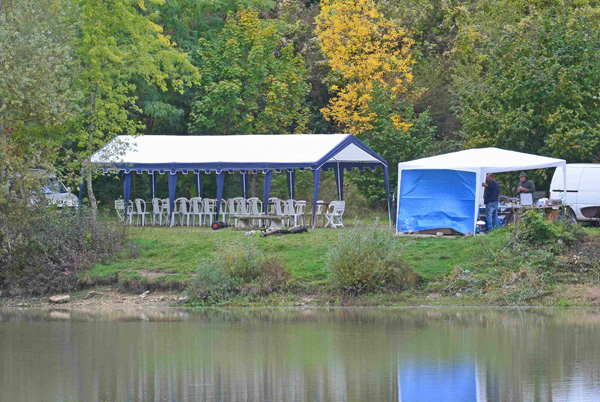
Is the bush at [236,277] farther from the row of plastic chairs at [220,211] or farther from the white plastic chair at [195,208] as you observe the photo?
the white plastic chair at [195,208]

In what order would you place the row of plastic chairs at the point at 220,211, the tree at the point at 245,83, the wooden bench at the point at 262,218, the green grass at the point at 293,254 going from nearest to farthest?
the green grass at the point at 293,254
the wooden bench at the point at 262,218
the row of plastic chairs at the point at 220,211
the tree at the point at 245,83

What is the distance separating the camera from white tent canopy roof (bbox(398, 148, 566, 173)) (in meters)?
22.7

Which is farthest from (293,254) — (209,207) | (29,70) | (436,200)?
(209,207)

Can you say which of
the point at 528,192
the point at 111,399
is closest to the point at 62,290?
the point at 111,399

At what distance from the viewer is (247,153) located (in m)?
28.6

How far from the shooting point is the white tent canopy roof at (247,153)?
1090 inches

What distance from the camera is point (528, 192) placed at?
2417 cm

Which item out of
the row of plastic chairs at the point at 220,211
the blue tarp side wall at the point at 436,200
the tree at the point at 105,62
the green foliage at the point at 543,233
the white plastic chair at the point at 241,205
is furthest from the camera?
the white plastic chair at the point at 241,205

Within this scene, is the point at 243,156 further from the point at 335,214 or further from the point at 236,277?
the point at 236,277

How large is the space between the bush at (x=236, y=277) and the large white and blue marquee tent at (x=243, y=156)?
25.2 ft

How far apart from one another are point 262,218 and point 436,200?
5310 millimetres

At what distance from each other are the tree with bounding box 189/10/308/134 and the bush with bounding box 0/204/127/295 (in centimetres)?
1507

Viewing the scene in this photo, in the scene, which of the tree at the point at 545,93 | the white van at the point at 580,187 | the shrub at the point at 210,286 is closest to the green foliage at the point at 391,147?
the tree at the point at 545,93

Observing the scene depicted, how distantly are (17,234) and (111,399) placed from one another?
423 inches
